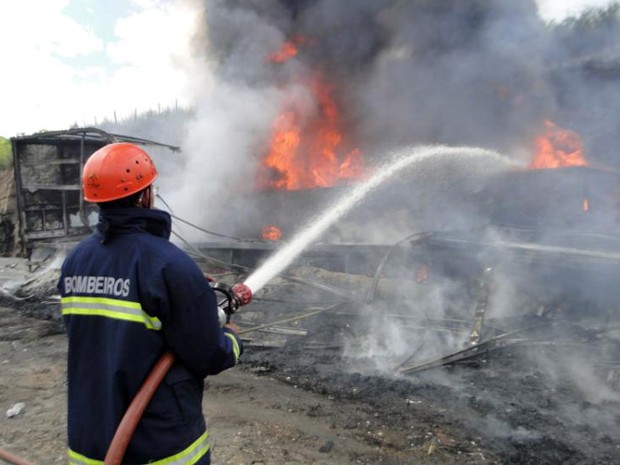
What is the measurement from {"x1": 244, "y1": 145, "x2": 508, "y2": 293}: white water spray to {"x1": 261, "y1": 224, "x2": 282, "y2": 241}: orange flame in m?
1.02

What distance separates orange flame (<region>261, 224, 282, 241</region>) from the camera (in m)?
13.1

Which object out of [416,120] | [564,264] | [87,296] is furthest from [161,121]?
[87,296]

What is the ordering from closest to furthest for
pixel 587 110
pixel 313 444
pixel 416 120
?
pixel 313 444, pixel 587 110, pixel 416 120

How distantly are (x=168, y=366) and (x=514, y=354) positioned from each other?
15.1 feet

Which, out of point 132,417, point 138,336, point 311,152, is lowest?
point 132,417

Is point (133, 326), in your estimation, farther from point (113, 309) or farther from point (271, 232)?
point (271, 232)

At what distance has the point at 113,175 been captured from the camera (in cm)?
181

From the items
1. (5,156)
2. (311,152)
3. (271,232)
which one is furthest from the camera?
(5,156)

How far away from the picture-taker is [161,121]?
27984 millimetres

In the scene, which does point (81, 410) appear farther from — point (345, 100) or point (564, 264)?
point (345, 100)

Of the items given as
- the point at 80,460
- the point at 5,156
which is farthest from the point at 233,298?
the point at 5,156

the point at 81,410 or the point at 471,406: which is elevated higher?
the point at 81,410

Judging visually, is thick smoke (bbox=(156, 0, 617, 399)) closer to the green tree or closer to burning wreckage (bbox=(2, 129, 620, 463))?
burning wreckage (bbox=(2, 129, 620, 463))

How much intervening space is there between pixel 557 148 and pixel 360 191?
5098 mm
